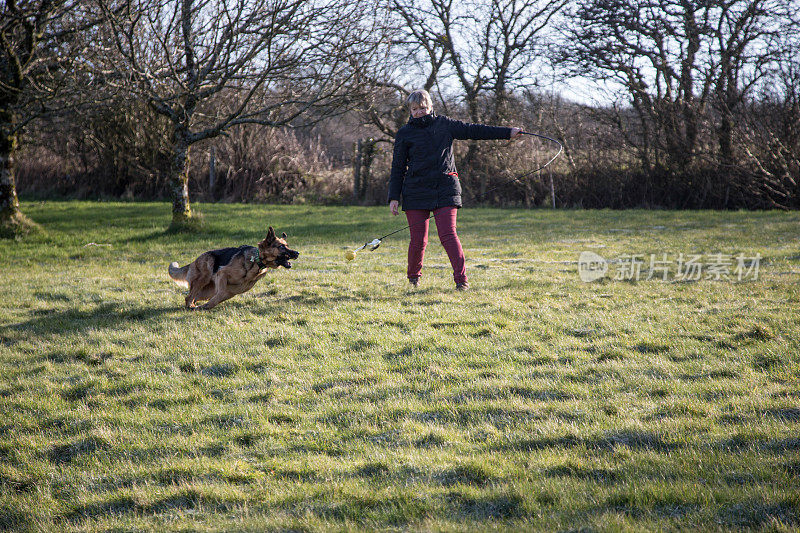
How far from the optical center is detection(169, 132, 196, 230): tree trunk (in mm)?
12484

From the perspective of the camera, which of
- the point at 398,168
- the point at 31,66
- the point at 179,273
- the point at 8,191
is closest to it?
the point at 179,273

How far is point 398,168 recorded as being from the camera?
648cm

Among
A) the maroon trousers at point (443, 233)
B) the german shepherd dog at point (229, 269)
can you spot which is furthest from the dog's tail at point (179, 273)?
the maroon trousers at point (443, 233)

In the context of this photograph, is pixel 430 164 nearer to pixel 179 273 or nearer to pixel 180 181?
pixel 179 273

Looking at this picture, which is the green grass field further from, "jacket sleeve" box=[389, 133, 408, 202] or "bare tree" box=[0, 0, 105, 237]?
"bare tree" box=[0, 0, 105, 237]

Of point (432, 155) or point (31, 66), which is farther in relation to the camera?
point (31, 66)

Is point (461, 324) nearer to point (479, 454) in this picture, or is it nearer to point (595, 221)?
point (479, 454)

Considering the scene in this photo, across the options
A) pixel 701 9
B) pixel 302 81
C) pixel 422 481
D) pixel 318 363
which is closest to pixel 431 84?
pixel 701 9

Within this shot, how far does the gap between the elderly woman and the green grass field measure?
907 mm

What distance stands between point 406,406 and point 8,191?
39.9ft

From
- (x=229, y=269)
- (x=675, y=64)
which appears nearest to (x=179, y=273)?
(x=229, y=269)

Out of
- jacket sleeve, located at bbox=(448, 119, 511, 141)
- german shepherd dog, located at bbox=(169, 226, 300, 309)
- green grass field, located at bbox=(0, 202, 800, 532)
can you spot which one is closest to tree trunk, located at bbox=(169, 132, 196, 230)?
green grass field, located at bbox=(0, 202, 800, 532)

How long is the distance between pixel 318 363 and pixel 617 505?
244 centimetres

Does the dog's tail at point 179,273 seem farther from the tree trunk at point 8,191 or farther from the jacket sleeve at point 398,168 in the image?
the tree trunk at point 8,191
